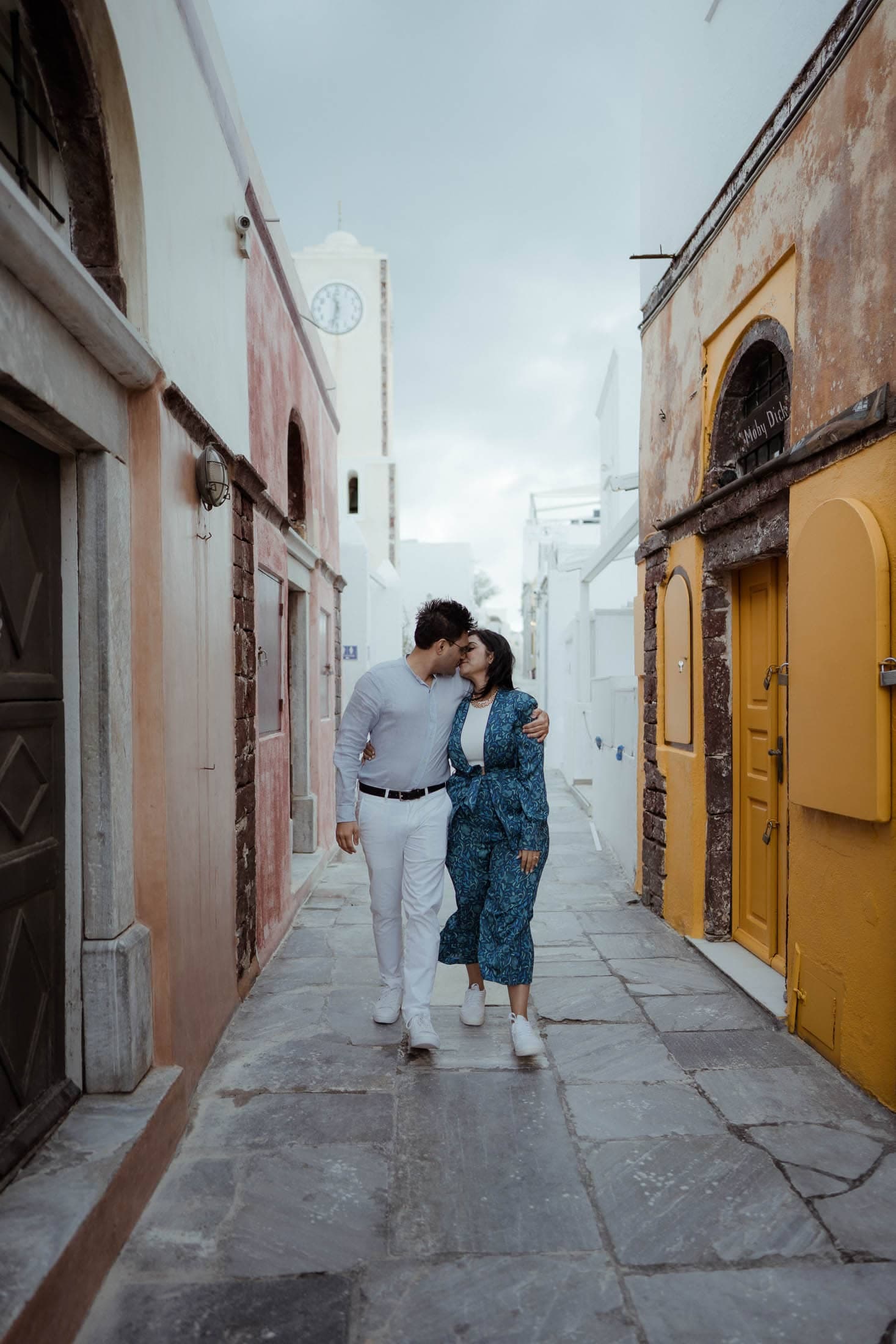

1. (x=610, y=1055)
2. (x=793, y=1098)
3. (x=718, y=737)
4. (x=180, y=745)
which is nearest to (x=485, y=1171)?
(x=610, y=1055)

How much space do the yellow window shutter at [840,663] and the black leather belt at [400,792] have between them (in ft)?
4.82

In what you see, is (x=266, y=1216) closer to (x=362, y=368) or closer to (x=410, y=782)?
(x=410, y=782)

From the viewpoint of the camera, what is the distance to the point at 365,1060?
3.64 meters

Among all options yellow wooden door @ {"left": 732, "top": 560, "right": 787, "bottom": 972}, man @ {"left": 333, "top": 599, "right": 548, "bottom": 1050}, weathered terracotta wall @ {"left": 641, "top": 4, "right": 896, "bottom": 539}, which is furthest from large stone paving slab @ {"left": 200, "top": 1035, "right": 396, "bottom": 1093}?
weathered terracotta wall @ {"left": 641, "top": 4, "right": 896, "bottom": 539}

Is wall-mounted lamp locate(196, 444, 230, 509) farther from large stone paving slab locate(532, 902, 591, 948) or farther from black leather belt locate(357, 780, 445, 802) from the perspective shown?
large stone paving slab locate(532, 902, 591, 948)

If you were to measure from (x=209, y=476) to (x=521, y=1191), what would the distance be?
2.63 metres

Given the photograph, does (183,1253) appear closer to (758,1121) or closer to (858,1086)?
(758,1121)

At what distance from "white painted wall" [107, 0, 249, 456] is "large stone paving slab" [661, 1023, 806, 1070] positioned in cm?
314

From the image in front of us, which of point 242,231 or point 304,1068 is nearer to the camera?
point 304,1068

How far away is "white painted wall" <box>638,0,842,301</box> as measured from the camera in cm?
423

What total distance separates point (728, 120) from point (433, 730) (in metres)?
3.64

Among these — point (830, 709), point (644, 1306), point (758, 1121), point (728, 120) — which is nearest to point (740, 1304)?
point (644, 1306)

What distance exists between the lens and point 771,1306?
220 cm

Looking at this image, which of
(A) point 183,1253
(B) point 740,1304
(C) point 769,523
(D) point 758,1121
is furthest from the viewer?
(C) point 769,523
